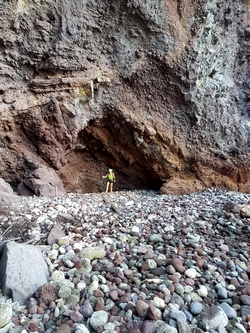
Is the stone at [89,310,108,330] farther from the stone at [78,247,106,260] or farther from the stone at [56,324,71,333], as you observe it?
the stone at [78,247,106,260]

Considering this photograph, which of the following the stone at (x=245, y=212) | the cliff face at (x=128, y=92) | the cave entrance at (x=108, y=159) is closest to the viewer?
the stone at (x=245, y=212)

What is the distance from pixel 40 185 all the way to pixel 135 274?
11.1 ft

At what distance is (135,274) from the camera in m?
1.76

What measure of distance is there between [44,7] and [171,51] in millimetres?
3244

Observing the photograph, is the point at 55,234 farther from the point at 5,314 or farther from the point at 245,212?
the point at 245,212

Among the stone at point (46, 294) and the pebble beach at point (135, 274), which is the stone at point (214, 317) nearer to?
the pebble beach at point (135, 274)

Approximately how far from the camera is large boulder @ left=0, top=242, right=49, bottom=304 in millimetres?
1544

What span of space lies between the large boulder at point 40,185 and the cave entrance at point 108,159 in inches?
65.1

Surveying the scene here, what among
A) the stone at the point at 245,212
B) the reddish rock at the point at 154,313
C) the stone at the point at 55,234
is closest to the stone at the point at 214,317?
the reddish rock at the point at 154,313

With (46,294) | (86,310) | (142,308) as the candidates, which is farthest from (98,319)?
(46,294)

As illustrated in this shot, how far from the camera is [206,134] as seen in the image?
6926 mm

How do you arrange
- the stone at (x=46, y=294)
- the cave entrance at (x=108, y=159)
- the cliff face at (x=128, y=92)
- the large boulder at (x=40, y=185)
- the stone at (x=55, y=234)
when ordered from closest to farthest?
the stone at (x=46, y=294) < the stone at (x=55, y=234) < the large boulder at (x=40, y=185) < the cliff face at (x=128, y=92) < the cave entrance at (x=108, y=159)

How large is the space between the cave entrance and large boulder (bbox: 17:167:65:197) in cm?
165

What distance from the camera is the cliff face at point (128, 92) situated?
5.00m
